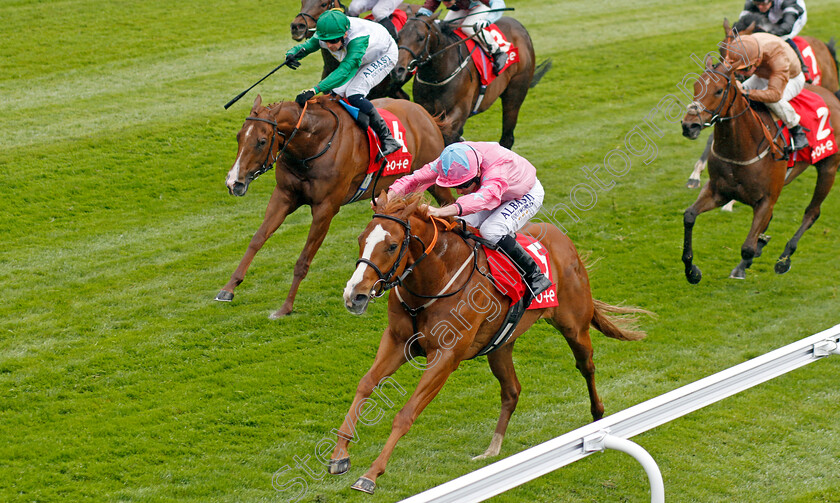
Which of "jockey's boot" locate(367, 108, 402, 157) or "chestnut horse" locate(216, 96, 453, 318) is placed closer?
"chestnut horse" locate(216, 96, 453, 318)

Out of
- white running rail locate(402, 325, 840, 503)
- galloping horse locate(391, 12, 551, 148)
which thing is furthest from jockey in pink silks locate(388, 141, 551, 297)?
galloping horse locate(391, 12, 551, 148)

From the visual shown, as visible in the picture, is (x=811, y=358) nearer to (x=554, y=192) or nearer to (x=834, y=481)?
(x=834, y=481)

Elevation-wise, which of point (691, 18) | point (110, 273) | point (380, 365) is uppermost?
point (380, 365)

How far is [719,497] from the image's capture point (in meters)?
4.90

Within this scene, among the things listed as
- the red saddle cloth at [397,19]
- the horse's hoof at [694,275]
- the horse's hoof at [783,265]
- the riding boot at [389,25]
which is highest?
the riding boot at [389,25]

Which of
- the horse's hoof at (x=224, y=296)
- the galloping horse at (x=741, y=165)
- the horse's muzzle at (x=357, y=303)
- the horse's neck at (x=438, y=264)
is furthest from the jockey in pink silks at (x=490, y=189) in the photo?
the galloping horse at (x=741, y=165)

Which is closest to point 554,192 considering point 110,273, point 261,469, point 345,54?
point 345,54

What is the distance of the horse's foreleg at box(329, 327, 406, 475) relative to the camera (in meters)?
4.11

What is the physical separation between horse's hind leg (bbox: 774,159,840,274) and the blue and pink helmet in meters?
4.75

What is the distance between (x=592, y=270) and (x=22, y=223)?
5576mm

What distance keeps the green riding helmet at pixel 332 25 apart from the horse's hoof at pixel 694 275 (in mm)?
3797

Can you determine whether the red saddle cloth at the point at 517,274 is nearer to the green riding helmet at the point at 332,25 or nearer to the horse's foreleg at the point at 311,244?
the horse's foreleg at the point at 311,244

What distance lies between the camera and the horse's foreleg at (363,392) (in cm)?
411

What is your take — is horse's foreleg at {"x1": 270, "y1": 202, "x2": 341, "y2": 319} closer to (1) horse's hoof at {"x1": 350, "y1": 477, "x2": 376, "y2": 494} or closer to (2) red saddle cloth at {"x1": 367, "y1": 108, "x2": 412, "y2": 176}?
(2) red saddle cloth at {"x1": 367, "y1": 108, "x2": 412, "y2": 176}
